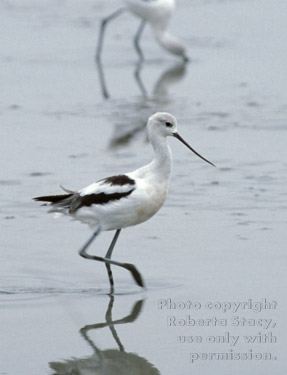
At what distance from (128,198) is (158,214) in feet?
4.66

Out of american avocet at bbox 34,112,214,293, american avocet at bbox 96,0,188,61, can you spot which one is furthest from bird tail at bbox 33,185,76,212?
american avocet at bbox 96,0,188,61

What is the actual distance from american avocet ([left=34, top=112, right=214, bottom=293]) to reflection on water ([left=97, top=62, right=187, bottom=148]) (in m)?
3.16

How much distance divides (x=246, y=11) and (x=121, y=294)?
35.1 ft

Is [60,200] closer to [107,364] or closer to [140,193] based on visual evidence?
[140,193]

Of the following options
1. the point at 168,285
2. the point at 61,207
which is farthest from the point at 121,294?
the point at 61,207

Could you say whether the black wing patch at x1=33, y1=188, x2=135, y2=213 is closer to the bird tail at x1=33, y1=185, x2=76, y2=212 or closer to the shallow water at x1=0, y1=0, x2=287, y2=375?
the bird tail at x1=33, y1=185, x2=76, y2=212

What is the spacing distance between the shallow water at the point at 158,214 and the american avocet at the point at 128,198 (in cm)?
33

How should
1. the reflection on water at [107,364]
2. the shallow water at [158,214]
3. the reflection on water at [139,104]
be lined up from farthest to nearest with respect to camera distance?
the reflection on water at [139,104]
the shallow water at [158,214]
the reflection on water at [107,364]

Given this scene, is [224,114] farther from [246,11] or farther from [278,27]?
[246,11]

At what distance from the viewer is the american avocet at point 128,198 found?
5562 mm

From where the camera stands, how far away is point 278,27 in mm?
14203

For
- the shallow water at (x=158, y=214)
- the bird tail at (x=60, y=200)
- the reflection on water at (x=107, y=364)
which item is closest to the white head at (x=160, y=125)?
the bird tail at (x=60, y=200)

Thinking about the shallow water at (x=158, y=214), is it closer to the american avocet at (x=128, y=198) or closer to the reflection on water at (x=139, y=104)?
the reflection on water at (x=139, y=104)

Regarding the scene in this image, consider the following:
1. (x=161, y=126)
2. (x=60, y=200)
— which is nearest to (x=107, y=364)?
(x=60, y=200)
